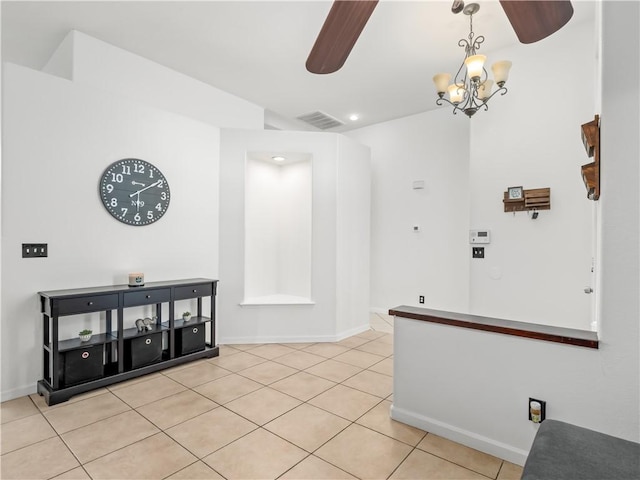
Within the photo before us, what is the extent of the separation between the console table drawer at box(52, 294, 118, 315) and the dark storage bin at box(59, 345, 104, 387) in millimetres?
326

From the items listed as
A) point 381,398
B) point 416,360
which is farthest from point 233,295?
point 416,360

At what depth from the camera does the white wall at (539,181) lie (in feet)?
10.4

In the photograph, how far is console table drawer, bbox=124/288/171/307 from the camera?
319cm

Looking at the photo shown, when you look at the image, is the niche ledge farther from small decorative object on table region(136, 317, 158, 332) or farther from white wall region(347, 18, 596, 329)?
white wall region(347, 18, 596, 329)

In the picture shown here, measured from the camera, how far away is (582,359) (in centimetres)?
177

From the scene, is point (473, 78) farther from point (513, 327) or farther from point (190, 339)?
point (190, 339)

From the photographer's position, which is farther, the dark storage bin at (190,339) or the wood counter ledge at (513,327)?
the dark storage bin at (190,339)

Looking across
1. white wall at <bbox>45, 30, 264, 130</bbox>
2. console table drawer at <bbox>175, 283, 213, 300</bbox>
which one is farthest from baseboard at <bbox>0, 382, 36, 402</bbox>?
white wall at <bbox>45, 30, 264, 130</bbox>

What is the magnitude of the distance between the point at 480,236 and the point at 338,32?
2755 millimetres

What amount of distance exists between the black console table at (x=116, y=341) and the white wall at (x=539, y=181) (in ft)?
10.1

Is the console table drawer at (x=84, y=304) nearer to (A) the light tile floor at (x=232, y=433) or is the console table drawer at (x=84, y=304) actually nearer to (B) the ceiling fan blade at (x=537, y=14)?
(A) the light tile floor at (x=232, y=433)

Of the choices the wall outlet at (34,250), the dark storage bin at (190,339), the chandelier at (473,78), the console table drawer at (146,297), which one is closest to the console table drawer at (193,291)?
the console table drawer at (146,297)

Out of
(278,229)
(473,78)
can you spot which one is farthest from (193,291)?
(473,78)

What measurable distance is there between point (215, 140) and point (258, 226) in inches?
52.2
